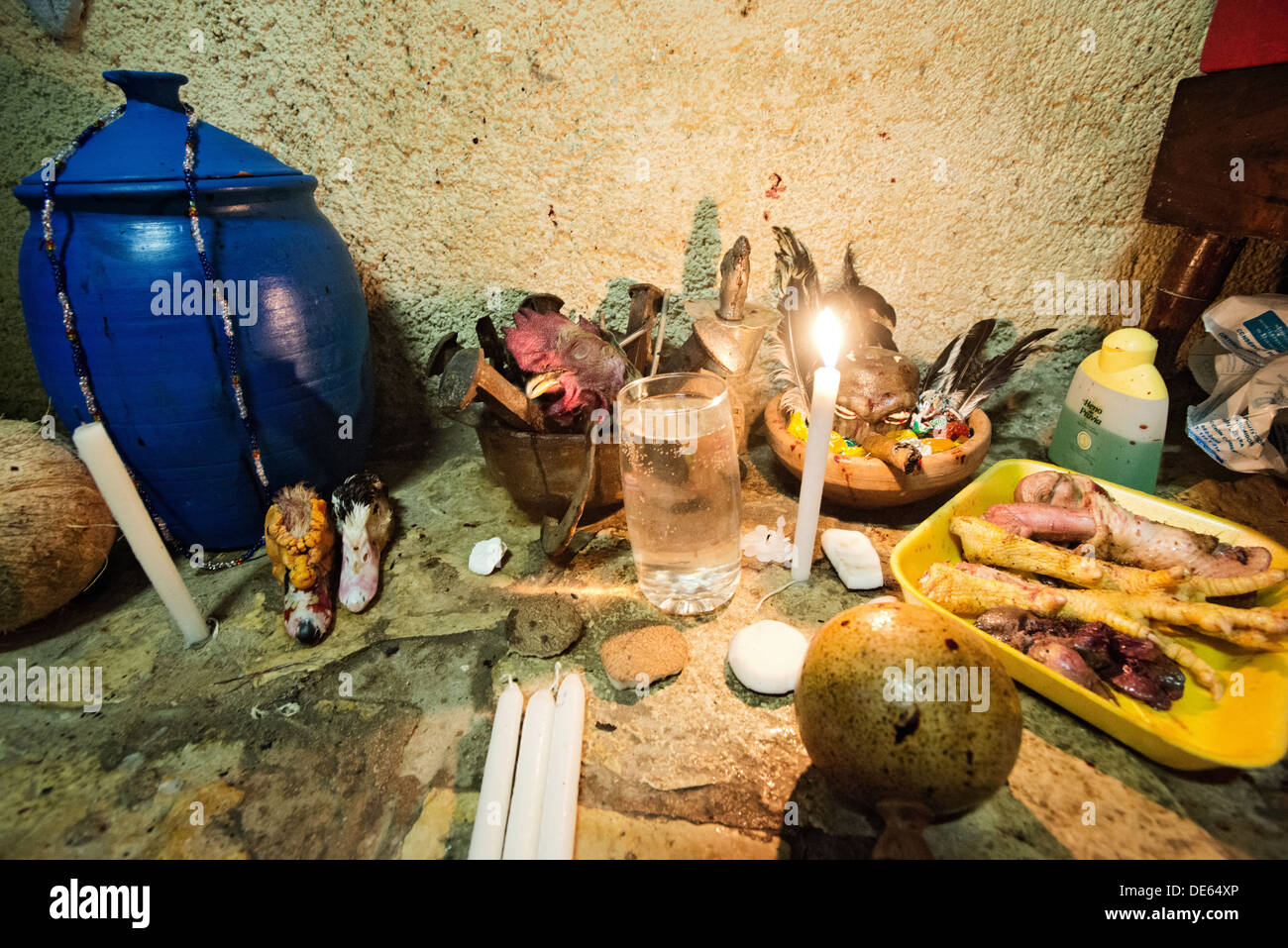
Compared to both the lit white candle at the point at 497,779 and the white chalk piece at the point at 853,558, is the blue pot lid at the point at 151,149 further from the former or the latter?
the white chalk piece at the point at 853,558

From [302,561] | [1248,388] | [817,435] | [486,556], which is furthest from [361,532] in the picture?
[1248,388]

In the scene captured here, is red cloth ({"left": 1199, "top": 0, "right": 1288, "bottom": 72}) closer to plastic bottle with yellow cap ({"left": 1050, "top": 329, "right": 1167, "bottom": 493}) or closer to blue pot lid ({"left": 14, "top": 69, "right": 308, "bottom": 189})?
plastic bottle with yellow cap ({"left": 1050, "top": 329, "right": 1167, "bottom": 493})

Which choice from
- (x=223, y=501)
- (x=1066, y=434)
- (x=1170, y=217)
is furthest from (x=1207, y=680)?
(x=223, y=501)

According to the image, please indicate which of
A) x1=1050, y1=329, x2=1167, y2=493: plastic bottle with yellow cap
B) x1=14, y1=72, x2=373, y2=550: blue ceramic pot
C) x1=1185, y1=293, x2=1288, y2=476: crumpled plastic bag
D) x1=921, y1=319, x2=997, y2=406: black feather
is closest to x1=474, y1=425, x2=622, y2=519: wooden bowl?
x1=14, y1=72, x2=373, y2=550: blue ceramic pot

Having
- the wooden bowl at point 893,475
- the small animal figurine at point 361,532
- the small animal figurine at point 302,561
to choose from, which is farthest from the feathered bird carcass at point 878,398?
the small animal figurine at point 302,561

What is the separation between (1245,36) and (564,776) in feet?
9.13

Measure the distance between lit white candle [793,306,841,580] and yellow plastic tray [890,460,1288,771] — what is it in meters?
0.24

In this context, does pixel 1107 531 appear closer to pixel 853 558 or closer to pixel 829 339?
pixel 853 558

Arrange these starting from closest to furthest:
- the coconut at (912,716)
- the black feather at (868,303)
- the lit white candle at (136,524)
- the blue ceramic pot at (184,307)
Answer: the coconut at (912,716) < the lit white candle at (136,524) < the blue ceramic pot at (184,307) < the black feather at (868,303)

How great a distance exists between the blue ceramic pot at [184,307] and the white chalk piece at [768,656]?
5.12 ft

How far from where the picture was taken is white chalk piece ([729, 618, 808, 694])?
54.0 inches

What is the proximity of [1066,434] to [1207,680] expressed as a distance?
113 cm

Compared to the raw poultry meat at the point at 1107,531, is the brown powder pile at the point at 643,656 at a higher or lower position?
lower

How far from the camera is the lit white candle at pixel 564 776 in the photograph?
107 centimetres
